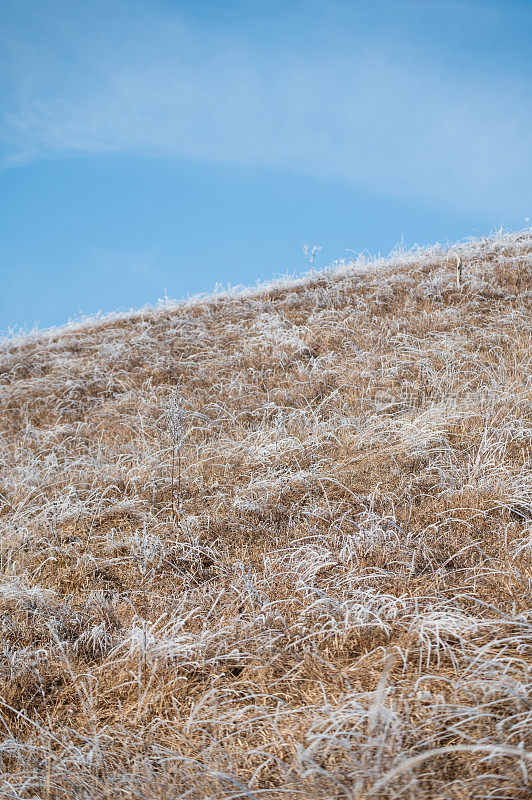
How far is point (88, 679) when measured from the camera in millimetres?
2963

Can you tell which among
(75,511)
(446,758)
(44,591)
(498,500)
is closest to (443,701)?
(446,758)

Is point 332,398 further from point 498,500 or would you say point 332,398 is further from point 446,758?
point 446,758

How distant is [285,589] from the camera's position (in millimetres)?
3406

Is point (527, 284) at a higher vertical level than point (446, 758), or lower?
higher

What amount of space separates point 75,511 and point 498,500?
373 centimetres

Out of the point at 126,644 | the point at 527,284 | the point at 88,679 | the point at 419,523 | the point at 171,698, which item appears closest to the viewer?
the point at 171,698

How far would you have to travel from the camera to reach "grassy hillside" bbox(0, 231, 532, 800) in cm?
217

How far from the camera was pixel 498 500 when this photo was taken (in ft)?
13.0

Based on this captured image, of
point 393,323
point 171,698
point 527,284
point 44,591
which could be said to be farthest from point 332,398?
point 527,284

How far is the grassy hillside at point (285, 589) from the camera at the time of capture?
85.3 inches

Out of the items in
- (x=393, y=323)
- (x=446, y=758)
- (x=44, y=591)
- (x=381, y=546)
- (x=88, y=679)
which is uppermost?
(x=393, y=323)

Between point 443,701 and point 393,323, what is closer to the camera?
point 443,701

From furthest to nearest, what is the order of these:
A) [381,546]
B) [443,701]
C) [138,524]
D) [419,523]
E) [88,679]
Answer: [138,524], [419,523], [381,546], [88,679], [443,701]

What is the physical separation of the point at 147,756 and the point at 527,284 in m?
10.9
